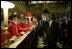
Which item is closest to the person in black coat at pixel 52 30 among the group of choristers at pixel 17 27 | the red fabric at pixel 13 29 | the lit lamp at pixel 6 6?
the group of choristers at pixel 17 27

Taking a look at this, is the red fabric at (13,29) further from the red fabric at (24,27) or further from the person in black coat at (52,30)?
the person in black coat at (52,30)

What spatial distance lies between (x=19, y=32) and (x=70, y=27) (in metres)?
0.88

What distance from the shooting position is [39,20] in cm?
341

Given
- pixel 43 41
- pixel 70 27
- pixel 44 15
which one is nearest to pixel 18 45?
pixel 43 41

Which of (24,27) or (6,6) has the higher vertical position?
(6,6)

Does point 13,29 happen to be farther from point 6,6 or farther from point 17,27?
point 6,6

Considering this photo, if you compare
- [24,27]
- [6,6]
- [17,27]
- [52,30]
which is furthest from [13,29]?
[52,30]

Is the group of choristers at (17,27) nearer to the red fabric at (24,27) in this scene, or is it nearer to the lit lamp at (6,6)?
the red fabric at (24,27)

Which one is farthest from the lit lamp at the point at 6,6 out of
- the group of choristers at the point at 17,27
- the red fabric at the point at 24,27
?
the red fabric at the point at 24,27

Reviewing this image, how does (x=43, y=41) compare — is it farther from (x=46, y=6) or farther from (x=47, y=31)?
(x=46, y=6)

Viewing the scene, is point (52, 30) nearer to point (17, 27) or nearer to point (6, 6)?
point (17, 27)

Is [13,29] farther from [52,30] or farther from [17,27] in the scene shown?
[52,30]

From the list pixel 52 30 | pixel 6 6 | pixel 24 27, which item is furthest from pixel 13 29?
pixel 52 30

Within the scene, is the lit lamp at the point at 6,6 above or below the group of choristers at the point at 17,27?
above
